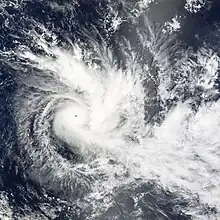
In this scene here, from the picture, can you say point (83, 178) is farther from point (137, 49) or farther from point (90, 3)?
point (90, 3)

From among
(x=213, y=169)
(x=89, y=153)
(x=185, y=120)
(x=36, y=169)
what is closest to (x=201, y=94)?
(x=185, y=120)

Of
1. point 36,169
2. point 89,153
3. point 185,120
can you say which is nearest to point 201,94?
point 185,120

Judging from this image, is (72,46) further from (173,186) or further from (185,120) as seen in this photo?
(173,186)

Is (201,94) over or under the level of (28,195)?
over

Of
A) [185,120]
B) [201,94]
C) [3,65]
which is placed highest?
[201,94]

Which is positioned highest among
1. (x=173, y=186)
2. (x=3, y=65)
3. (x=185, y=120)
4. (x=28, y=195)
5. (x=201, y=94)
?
(x=201, y=94)

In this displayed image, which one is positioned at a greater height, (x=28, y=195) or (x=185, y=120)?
(x=185, y=120)
